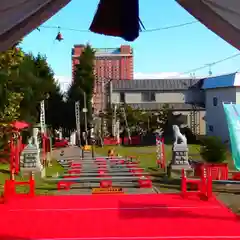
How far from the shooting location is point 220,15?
8.90 ft

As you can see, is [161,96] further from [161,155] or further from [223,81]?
[161,155]

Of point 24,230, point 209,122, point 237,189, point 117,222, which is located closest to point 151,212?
point 117,222

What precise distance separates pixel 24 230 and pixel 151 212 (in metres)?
2.52

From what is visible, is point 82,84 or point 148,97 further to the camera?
point 148,97

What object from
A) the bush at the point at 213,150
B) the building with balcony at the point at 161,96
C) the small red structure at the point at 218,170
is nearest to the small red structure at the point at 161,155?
the bush at the point at 213,150

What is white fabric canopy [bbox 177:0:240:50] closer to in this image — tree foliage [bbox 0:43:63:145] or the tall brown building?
tree foliage [bbox 0:43:63:145]

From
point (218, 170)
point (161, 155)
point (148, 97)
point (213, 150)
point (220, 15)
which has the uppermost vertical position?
point (148, 97)

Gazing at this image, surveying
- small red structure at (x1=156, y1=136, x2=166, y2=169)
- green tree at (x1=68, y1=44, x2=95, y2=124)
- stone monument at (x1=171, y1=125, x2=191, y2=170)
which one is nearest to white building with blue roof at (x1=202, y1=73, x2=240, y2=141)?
green tree at (x1=68, y1=44, x2=95, y2=124)

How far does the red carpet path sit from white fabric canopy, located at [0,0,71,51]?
4675mm

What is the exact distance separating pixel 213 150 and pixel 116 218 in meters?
6.43

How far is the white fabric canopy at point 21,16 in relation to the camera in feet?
8.83

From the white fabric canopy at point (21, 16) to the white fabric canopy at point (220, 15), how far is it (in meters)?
0.77

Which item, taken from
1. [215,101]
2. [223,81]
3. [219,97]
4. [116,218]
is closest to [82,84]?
[215,101]

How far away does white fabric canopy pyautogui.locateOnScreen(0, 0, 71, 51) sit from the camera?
269 cm
